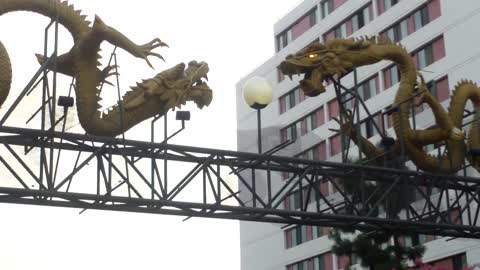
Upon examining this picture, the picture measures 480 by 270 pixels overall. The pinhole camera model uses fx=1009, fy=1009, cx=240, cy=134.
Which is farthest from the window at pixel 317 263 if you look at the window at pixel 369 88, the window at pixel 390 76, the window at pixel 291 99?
the window at pixel 390 76

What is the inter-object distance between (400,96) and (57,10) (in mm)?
7022

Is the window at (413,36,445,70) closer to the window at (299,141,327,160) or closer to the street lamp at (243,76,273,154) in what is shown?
the window at (299,141,327,160)

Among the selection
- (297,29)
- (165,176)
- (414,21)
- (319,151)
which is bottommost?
(165,176)

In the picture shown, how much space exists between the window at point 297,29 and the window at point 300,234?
8.61 metres

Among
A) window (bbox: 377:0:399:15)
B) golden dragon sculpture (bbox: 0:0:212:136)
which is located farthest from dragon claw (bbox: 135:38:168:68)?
window (bbox: 377:0:399:15)

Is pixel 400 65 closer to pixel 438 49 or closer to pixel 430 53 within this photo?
pixel 438 49

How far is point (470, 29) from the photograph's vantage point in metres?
34.0

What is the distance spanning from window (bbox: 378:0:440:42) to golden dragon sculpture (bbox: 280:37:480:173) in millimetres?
16944

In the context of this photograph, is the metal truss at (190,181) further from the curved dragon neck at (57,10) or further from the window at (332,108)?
the window at (332,108)

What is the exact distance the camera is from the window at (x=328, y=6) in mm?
42897

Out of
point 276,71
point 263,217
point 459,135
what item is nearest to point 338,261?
point 276,71

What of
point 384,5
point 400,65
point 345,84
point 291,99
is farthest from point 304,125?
point 400,65

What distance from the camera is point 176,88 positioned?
16.3 meters

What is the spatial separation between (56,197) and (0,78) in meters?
2.06
